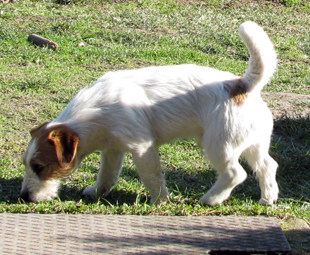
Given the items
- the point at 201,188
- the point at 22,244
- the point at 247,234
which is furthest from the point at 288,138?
the point at 22,244

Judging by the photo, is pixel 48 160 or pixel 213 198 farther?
pixel 213 198

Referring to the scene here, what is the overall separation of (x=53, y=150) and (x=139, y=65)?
5233 millimetres

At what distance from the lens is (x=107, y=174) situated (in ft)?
17.6

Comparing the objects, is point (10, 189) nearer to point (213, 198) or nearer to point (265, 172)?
point (213, 198)

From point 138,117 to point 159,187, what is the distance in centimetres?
71

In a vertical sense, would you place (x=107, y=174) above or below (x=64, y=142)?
below

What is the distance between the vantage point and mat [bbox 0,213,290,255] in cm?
387

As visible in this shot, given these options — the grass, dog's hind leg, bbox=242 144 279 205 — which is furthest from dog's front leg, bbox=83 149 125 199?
dog's hind leg, bbox=242 144 279 205

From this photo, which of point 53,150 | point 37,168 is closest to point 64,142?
Answer: point 53,150

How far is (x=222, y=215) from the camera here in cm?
471

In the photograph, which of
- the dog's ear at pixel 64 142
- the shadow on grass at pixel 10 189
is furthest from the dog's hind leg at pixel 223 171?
the shadow on grass at pixel 10 189

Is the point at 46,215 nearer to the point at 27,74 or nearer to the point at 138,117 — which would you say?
the point at 138,117

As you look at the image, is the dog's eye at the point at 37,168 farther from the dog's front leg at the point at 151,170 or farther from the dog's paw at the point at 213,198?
the dog's paw at the point at 213,198

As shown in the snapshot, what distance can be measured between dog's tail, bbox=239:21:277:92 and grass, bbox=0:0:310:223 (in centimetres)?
114
